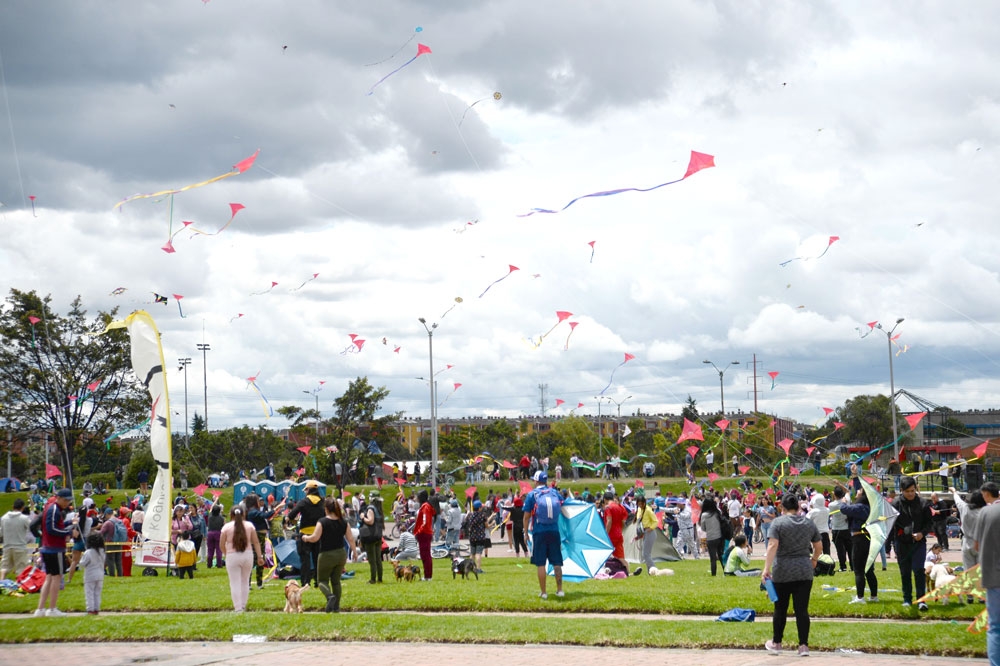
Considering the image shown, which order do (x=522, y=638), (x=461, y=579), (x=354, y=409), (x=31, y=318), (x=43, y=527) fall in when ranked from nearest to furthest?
(x=522, y=638) < (x=43, y=527) < (x=461, y=579) < (x=31, y=318) < (x=354, y=409)

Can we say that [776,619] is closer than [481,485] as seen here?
Yes

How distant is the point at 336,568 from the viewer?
12648 mm

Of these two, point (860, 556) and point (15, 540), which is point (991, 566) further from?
point (15, 540)

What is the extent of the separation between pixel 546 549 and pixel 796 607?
4.55 metres

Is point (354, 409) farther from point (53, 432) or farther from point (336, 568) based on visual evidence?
point (336, 568)

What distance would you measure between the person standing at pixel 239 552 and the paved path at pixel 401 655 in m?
2.05

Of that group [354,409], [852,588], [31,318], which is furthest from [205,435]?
[852,588]

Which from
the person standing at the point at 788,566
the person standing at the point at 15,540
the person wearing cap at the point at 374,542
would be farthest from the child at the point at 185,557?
the person standing at the point at 788,566

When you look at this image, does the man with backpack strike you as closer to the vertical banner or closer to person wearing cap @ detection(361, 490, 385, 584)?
person wearing cap @ detection(361, 490, 385, 584)

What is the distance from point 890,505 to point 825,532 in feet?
21.2

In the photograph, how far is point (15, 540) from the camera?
1680cm

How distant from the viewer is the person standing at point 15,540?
16.7m

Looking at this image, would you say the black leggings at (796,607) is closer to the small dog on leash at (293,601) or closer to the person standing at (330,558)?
the person standing at (330,558)

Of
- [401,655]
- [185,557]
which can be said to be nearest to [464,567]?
[185,557]
